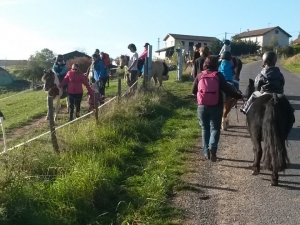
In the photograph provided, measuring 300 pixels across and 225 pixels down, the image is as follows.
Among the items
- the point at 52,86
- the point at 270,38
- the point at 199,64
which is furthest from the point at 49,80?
the point at 270,38

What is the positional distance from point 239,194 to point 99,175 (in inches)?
81.1

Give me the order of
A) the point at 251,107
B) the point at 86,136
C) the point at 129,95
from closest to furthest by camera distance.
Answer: the point at 251,107
the point at 86,136
the point at 129,95

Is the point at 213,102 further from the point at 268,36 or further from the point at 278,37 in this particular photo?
the point at 278,37

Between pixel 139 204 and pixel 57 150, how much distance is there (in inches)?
93.8

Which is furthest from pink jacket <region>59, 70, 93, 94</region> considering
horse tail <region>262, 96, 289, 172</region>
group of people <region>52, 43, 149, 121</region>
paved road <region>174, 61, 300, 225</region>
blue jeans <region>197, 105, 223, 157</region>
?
horse tail <region>262, 96, 289, 172</region>

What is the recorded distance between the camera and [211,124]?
766cm

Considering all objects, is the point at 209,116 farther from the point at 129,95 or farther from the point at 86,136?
the point at 129,95

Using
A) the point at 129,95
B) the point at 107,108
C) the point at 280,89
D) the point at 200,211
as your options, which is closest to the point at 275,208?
the point at 200,211

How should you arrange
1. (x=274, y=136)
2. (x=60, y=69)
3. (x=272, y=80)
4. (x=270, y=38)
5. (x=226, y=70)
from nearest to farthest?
(x=274, y=136), (x=272, y=80), (x=226, y=70), (x=60, y=69), (x=270, y=38)

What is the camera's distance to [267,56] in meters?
7.14

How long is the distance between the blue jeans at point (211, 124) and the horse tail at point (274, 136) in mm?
1199

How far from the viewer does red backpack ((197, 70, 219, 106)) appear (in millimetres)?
7465

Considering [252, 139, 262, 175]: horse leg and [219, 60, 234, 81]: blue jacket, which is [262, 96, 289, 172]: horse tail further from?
[219, 60, 234, 81]: blue jacket

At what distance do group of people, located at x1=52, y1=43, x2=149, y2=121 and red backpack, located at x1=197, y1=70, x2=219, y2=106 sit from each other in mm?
3228
